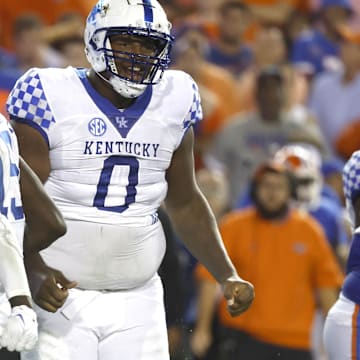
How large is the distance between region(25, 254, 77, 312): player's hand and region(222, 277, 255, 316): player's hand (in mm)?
695

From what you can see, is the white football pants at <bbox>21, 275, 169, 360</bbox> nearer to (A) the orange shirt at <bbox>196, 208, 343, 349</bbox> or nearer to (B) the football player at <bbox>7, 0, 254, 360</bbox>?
(B) the football player at <bbox>7, 0, 254, 360</bbox>

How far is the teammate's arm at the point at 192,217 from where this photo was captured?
18.5 feet

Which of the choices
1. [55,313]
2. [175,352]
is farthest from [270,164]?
[55,313]

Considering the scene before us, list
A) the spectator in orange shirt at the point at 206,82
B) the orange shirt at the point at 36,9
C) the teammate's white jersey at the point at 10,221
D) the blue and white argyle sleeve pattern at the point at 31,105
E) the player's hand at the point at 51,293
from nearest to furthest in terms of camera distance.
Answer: the teammate's white jersey at the point at 10,221 → the player's hand at the point at 51,293 → the blue and white argyle sleeve pattern at the point at 31,105 → the spectator in orange shirt at the point at 206,82 → the orange shirt at the point at 36,9

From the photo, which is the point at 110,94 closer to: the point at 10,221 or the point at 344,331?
the point at 10,221

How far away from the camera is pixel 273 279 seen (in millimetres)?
8484

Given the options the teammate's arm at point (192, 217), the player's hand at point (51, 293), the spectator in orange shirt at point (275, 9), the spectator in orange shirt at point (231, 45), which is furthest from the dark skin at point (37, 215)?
the spectator in orange shirt at point (275, 9)

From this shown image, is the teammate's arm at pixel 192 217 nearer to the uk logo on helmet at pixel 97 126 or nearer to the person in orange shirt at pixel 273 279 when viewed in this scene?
the uk logo on helmet at pixel 97 126

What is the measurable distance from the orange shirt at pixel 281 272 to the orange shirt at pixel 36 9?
3935mm

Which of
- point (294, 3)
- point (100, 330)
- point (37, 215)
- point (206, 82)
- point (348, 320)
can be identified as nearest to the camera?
point (37, 215)

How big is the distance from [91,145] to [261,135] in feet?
16.6

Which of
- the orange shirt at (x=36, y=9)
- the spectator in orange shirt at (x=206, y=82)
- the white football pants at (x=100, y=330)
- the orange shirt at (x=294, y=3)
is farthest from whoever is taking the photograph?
the orange shirt at (x=294, y=3)

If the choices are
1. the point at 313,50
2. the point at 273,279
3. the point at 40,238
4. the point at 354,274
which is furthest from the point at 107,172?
the point at 313,50

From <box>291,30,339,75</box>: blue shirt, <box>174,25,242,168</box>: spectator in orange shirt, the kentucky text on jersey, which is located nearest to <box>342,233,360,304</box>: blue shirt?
the kentucky text on jersey
